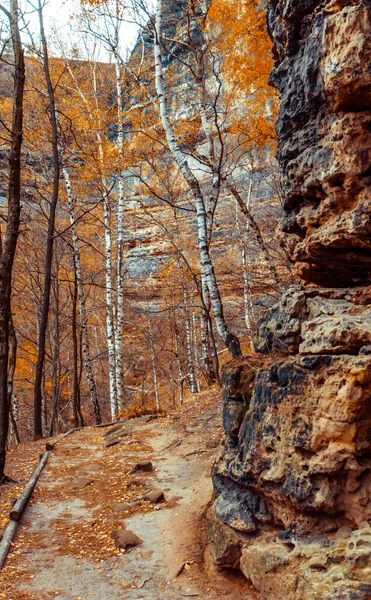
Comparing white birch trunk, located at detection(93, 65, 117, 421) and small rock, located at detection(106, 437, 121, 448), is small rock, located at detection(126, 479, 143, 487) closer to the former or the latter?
small rock, located at detection(106, 437, 121, 448)

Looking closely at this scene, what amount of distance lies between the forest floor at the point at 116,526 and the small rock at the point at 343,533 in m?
1.10

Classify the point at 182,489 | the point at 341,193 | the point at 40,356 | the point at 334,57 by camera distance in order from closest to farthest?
1. the point at 334,57
2. the point at 341,193
3. the point at 182,489
4. the point at 40,356

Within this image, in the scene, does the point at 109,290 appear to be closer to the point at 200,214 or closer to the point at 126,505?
the point at 200,214

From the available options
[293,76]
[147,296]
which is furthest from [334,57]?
[147,296]

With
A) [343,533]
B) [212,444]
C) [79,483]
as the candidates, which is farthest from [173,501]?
[343,533]

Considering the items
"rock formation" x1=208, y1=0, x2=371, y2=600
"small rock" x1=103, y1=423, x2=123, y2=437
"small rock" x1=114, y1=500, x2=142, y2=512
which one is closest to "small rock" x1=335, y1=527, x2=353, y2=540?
"rock formation" x1=208, y1=0, x2=371, y2=600

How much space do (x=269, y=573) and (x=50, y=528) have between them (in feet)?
10.9

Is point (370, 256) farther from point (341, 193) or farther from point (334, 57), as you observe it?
point (334, 57)

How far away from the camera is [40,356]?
37.1 ft

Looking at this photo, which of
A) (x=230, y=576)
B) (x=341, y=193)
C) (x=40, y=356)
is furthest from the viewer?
(x=40, y=356)

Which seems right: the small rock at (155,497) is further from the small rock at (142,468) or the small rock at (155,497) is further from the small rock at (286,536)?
the small rock at (286,536)

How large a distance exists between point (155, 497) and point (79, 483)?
67.6 inches

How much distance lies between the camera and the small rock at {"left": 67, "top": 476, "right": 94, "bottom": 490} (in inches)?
286

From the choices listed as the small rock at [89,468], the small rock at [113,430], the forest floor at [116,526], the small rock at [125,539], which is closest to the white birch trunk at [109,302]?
the small rock at [113,430]
